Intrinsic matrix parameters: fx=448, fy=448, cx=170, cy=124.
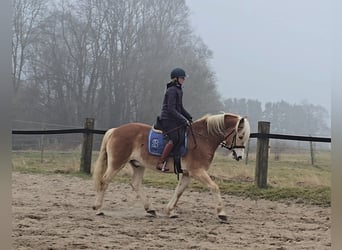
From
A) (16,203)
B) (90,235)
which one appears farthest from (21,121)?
(90,235)

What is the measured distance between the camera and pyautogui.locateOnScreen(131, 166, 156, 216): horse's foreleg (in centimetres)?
215

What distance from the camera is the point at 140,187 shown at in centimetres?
223

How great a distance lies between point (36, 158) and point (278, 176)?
Result: 1023 millimetres

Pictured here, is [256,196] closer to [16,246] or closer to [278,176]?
[278,176]

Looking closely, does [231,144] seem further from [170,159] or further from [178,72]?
[178,72]

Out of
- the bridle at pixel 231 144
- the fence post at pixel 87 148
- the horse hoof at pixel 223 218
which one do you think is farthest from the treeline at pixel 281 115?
the fence post at pixel 87 148

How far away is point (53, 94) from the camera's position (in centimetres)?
170

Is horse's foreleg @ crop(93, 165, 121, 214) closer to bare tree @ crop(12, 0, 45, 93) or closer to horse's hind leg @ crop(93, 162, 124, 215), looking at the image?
horse's hind leg @ crop(93, 162, 124, 215)

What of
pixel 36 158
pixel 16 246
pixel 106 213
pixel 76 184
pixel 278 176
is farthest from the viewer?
pixel 76 184

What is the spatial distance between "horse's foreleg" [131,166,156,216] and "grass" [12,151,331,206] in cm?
3

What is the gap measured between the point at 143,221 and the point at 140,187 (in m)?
0.28

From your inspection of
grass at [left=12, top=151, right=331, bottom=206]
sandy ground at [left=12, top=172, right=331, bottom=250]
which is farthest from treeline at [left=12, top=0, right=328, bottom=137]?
sandy ground at [left=12, top=172, right=331, bottom=250]

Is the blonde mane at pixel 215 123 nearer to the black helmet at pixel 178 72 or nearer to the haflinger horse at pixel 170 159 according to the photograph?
the haflinger horse at pixel 170 159

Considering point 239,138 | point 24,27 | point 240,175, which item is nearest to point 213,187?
point 240,175
